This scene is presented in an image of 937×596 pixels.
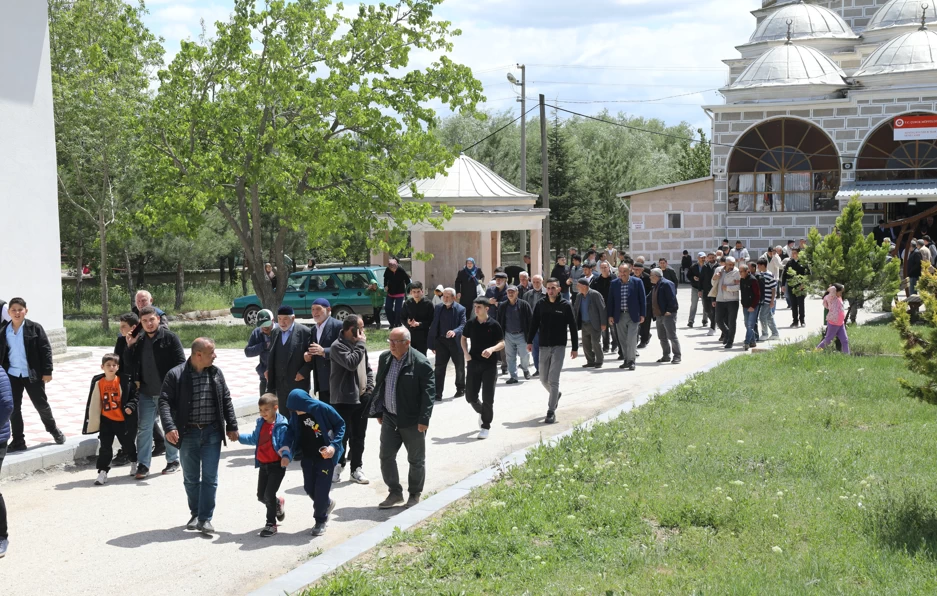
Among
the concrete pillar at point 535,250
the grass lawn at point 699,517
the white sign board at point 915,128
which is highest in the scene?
the white sign board at point 915,128

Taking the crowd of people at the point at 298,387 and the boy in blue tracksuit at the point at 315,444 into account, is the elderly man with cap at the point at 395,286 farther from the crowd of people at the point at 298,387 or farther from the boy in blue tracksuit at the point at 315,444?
the boy in blue tracksuit at the point at 315,444

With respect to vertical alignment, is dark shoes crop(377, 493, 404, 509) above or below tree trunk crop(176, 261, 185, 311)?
below

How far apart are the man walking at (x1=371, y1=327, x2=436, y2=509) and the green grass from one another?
82.7 feet

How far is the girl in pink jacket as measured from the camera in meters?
16.4

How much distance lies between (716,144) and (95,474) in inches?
1314

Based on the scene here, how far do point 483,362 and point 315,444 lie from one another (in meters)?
4.16

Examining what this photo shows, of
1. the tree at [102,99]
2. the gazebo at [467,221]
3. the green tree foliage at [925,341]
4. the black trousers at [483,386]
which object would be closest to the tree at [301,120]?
the tree at [102,99]

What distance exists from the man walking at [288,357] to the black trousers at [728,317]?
11309 millimetres

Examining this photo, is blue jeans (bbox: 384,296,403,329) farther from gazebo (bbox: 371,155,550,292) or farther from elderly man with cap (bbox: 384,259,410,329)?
gazebo (bbox: 371,155,550,292)

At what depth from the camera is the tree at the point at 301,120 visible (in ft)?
75.2

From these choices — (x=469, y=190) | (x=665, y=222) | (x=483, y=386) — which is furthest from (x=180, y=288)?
(x=483, y=386)

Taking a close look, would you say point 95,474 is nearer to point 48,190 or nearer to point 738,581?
point 738,581

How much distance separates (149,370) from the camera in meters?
10.2

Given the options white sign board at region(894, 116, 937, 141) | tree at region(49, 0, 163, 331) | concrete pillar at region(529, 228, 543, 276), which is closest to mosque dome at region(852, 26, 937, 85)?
white sign board at region(894, 116, 937, 141)
